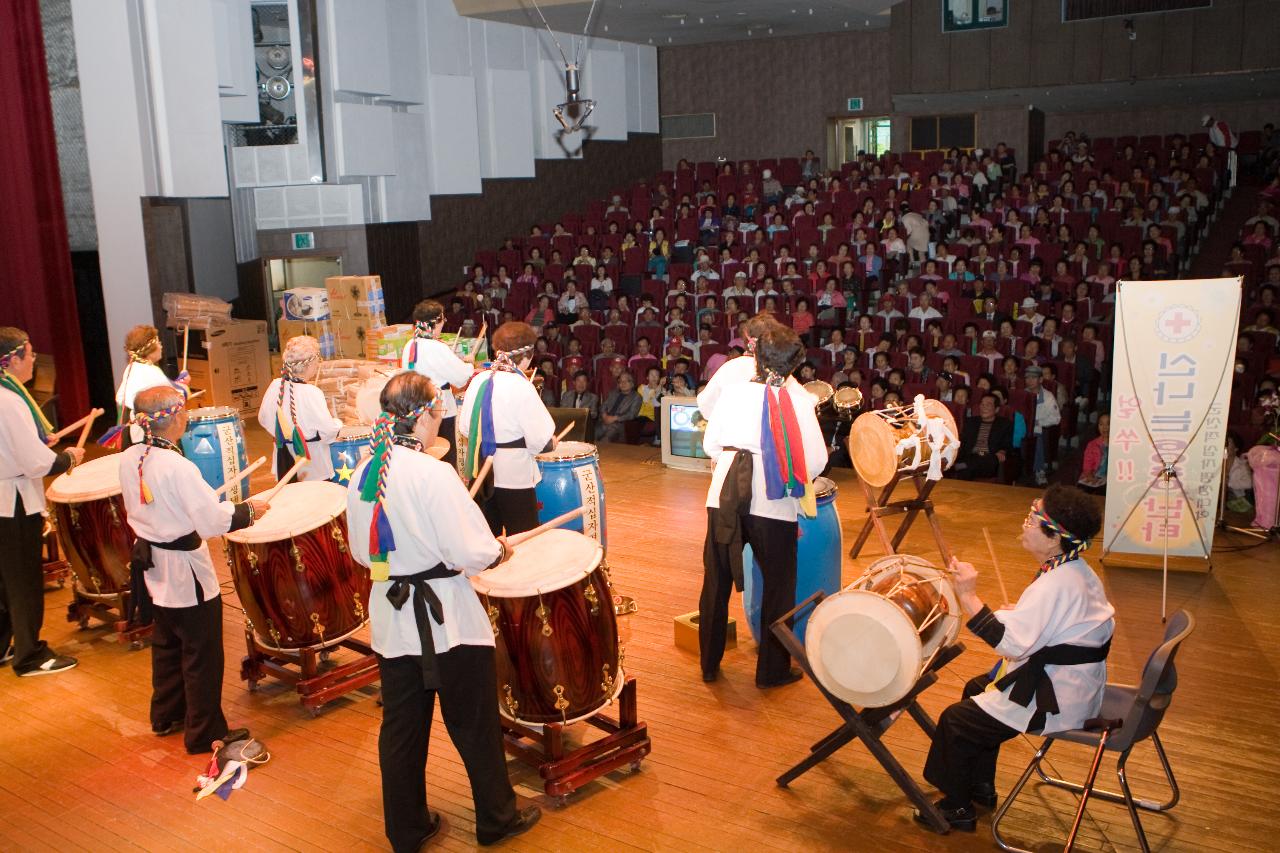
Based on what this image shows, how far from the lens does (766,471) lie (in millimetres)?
4246

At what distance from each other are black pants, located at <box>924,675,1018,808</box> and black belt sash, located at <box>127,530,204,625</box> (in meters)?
2.64

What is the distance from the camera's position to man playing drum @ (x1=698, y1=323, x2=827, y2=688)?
4219 millimetres

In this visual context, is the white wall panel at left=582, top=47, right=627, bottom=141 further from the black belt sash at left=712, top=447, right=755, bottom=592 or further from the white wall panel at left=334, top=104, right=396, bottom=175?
the black belt sash at left=712, top=447, right=755, bottom=592

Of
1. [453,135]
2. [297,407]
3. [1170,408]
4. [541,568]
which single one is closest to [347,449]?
[297,407]

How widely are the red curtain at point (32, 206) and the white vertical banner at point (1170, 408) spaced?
28.1 feet

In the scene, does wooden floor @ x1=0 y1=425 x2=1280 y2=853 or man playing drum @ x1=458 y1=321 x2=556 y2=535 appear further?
man playing drum @ x1=458 y1=321 x2=556 y2=535

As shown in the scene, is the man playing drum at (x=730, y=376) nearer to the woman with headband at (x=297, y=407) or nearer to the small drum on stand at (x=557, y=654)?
the small drum on stand at (x=557, y=654)

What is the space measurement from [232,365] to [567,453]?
20.3ft

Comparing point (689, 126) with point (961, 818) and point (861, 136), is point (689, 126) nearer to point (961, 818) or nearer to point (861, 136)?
point (861, 136)

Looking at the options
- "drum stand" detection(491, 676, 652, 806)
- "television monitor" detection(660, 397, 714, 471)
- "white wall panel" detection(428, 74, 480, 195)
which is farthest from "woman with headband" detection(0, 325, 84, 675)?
"white wall panel" detection(428, 74, 480, 195)

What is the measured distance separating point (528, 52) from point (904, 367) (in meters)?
8.02

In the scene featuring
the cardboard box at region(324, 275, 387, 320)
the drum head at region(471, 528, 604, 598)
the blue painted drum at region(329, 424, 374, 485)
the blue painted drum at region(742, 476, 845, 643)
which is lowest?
the blue painted drum at region(742, 476, 845, 643)

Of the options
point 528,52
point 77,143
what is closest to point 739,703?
point 77,143

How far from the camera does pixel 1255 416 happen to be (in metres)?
7.21
